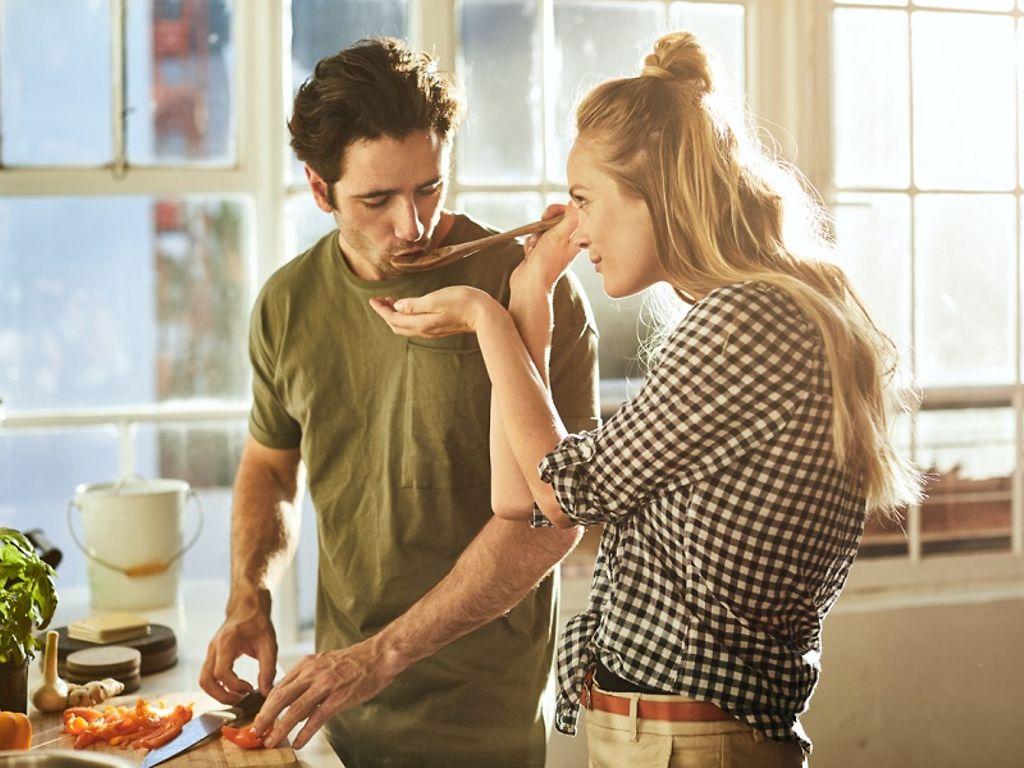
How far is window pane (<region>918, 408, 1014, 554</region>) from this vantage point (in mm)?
3113

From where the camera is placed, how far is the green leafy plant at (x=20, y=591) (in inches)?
53.5

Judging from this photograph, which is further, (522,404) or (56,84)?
(56,84)

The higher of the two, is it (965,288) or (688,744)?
→ (965,288)

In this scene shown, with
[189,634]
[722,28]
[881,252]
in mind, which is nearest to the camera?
[189,634]

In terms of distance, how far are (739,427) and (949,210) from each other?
2161 mm

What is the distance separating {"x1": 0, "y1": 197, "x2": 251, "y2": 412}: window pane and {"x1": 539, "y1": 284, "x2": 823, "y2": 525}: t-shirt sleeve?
1.55 m

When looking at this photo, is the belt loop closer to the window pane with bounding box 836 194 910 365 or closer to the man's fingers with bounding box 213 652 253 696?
the man's fingers with bounding box 213 652 253 696

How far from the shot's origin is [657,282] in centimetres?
136

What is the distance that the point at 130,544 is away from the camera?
2293 millimetres

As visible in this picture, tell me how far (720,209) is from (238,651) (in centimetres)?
87

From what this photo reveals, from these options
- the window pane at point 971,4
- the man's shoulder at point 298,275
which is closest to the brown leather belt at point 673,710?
the man's shoulder at point 298,275

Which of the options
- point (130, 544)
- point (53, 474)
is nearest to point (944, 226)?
point (130, 544)

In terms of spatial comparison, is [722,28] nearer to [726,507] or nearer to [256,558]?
[256,558]

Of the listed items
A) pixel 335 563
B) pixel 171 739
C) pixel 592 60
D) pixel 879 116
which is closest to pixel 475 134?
pixel 592 60
